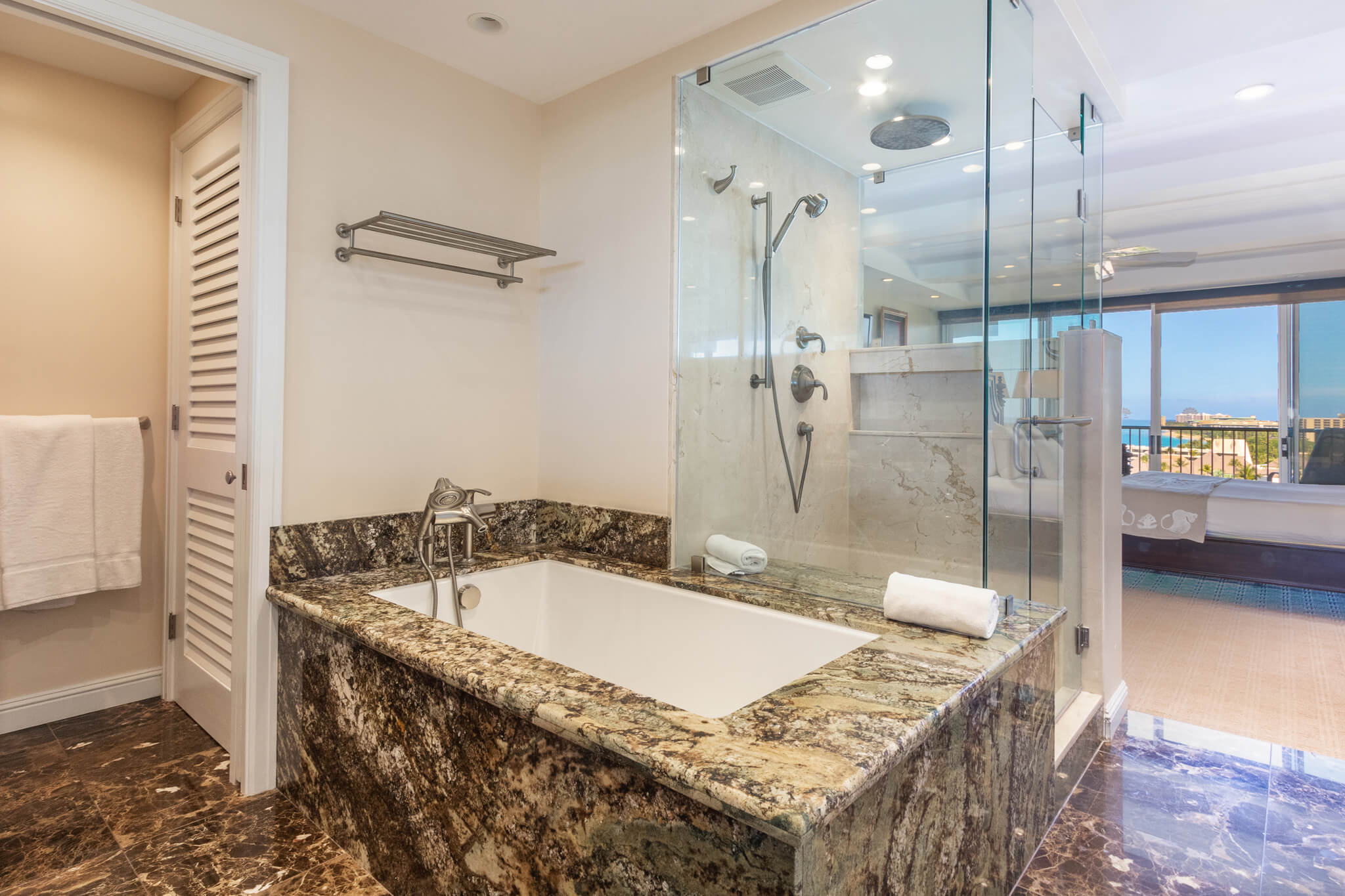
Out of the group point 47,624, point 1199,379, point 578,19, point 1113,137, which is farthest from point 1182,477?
point 47,624

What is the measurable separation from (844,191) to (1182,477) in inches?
208

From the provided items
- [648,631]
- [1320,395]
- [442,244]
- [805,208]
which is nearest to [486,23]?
[442,244]

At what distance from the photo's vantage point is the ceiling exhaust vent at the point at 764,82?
208 cm

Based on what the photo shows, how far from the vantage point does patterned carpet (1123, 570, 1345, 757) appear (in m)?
2.65

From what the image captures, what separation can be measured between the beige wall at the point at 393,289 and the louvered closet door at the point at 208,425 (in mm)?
215

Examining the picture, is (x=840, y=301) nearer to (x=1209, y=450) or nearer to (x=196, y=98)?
(x=196, y=98)

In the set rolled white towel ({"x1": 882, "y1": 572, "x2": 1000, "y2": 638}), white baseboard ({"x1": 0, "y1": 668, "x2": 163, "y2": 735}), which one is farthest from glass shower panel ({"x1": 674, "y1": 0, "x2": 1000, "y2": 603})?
white baseboard ({"x1": 0, "y1": 668, "x2": 163, "y2": 735})

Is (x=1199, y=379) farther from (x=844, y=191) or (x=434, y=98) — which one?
(x=434, y=98)

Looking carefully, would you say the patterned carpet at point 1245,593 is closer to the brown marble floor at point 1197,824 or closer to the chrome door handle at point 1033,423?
the brown marble floor at point 1197,824

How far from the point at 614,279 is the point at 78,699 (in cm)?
246

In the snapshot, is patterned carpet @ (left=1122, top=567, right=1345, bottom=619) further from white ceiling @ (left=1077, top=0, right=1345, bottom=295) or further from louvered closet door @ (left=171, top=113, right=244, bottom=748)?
louvered closet door @ (left=171, top=113, right=244, bottom=748)

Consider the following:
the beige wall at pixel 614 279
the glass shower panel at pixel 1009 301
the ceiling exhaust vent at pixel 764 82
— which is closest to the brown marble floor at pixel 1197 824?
the glass shower panel at pixel 1009 301

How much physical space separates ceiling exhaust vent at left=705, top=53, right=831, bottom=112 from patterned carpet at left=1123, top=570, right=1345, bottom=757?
2.62 metres

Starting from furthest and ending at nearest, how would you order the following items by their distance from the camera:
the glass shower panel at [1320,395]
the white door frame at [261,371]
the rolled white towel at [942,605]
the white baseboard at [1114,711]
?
the glass shower panel at [1320,395] < the white baseboard at [1114,711] < the white door frame at [261,371] < the rolled white towel at [942,605]
